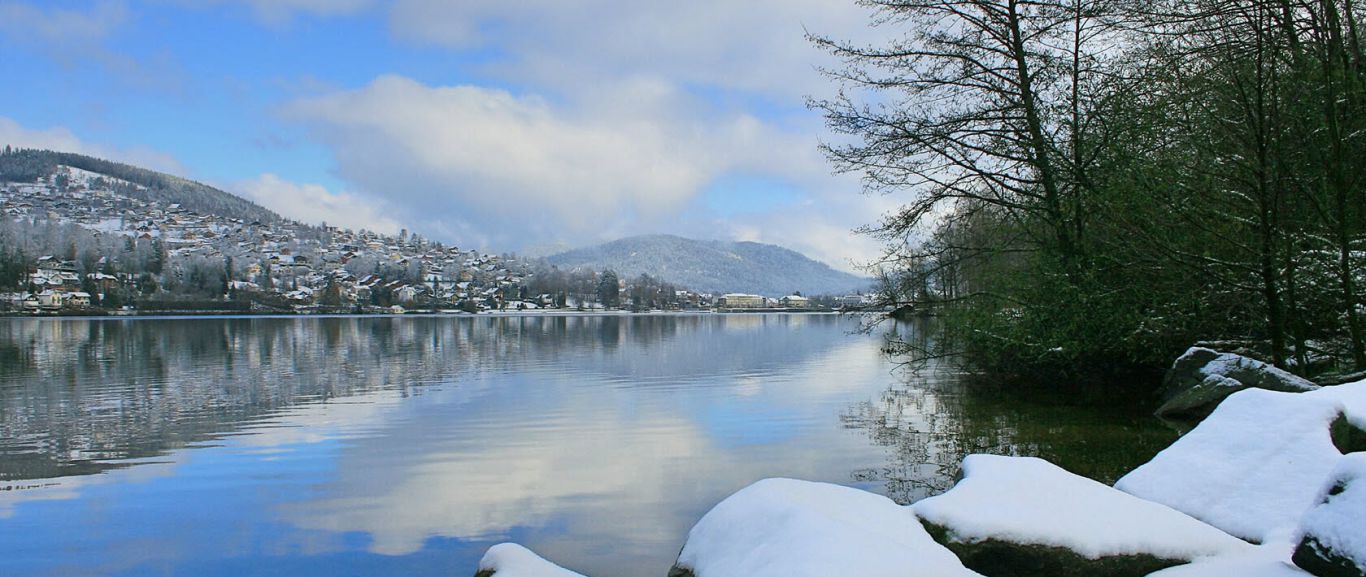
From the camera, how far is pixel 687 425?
16.6 meters

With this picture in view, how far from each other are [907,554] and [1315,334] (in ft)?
40.6

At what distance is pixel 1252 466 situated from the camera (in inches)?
259

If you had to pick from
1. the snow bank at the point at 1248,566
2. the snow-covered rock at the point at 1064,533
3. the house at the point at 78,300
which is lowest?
the snow bank at the point at 1248,566

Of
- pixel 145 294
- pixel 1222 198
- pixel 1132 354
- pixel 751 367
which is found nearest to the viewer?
pixel 1222 198

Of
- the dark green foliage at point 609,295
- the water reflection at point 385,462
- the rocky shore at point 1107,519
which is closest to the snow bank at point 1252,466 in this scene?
the rocky shore at point 1107,519

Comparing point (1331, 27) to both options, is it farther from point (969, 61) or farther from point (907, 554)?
point (907, 554)

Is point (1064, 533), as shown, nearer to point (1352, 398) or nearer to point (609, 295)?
point (1352, 398)

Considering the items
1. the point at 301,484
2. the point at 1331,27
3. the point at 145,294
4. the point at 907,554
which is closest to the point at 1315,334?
the point at 1331,27

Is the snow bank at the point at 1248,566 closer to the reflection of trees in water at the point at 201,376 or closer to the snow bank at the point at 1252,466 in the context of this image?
the snow bank at the point at 1252,466

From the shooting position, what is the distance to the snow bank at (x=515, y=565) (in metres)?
6.27

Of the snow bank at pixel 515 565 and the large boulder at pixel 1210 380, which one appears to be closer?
the snow bank at pixel 515 565

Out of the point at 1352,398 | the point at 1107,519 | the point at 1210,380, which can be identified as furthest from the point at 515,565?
the point at 1210,380

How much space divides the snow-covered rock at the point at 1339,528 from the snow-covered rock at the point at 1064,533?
2.17 feet

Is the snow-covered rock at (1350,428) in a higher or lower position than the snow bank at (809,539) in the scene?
higher
